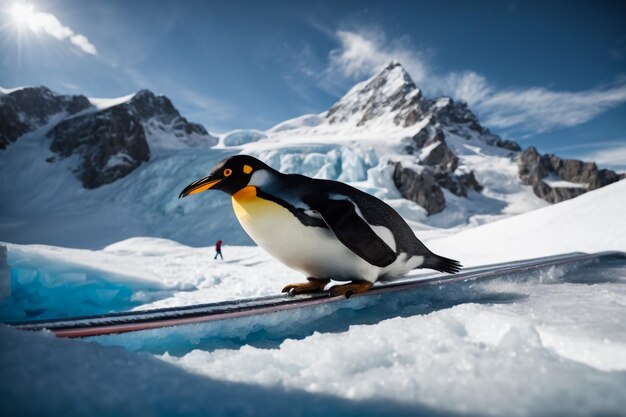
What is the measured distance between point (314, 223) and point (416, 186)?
2699 centimetres

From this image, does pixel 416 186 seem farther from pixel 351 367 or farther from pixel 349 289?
pixel 351 367

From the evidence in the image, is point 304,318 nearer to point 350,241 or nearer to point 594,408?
point 350,241

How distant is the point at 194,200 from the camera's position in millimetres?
20594

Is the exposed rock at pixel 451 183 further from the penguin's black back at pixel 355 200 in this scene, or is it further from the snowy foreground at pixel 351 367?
the snowy foreground at pixel 351 367

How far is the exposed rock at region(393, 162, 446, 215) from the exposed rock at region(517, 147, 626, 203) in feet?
84.1

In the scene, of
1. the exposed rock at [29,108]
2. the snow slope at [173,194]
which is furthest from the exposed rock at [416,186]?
the exposed rock at [29,108]

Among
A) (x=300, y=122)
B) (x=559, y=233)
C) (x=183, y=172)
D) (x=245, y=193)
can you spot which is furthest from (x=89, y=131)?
(x=300, y=122)

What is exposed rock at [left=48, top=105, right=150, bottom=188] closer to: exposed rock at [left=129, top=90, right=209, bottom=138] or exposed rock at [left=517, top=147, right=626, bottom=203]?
exposed rock at [left=129, top=90, right=209, bottom=138]

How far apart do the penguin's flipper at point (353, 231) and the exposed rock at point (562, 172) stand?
52449 mm

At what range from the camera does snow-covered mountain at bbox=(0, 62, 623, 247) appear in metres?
20.6

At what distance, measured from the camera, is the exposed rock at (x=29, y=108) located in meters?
33.5

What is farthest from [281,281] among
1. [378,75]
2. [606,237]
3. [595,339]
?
[378,75]

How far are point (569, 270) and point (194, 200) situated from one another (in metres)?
20.3

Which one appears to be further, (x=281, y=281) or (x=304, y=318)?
(x=281, y=281)
